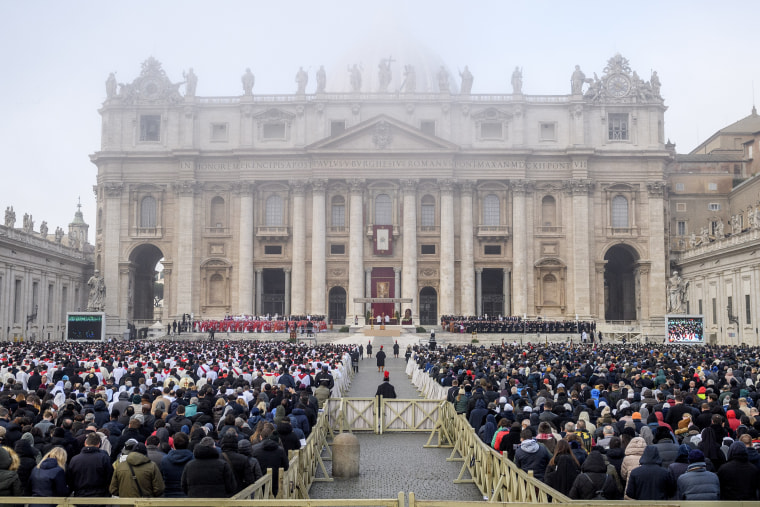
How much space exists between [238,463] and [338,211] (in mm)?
67695

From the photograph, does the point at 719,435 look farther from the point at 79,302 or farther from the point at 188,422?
the point at 79,302

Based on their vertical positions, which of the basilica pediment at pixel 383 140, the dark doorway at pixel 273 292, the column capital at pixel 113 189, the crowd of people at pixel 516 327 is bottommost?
the crowd of people at pixel 516 327

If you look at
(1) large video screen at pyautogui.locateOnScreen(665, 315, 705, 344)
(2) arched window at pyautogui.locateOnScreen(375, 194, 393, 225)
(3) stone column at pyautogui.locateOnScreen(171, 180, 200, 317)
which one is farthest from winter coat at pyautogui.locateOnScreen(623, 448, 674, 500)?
(3) stone column at pyautogui.locateOnScreen(171, 180, 200, 317)

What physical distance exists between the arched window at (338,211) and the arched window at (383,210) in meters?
3.38

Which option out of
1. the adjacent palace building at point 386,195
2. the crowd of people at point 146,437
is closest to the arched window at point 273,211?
the adjacent palace building at point 386,195

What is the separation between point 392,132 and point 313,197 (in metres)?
10.2

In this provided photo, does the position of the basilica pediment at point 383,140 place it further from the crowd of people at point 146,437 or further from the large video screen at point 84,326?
the crowd of people at point 146,437

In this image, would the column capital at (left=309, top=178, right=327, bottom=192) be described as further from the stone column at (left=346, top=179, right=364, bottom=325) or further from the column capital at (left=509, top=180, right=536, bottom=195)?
the column capital at (left=509, top=180, right=536, bottom=195)

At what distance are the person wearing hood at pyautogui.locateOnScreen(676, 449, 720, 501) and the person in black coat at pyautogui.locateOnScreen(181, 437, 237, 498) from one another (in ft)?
20.1

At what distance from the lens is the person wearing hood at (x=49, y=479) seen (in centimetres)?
1026

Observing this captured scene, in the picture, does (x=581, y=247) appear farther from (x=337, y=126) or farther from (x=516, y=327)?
(x=337, y=126)

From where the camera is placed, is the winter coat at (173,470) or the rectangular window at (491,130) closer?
the winter coat at (173,470)

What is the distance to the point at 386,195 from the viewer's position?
77750mm

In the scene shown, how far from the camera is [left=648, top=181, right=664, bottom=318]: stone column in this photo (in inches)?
2970
